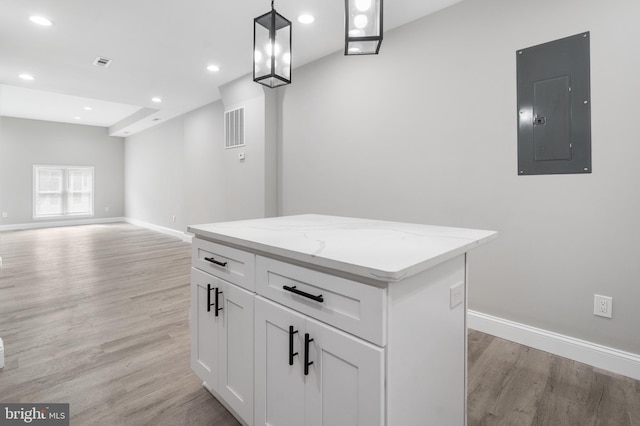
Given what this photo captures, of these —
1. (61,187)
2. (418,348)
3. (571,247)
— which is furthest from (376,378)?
(61,187)

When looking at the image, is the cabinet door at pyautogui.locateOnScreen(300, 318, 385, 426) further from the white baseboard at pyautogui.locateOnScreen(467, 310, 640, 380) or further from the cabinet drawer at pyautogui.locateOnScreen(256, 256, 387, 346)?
the white baseboard at pyautogui.locateOnScreen(467, 310, 640, 380)

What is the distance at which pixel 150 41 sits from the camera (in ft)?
10.8

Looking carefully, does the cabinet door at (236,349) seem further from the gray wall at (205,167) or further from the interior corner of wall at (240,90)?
the interior corner of wall at (240,90)

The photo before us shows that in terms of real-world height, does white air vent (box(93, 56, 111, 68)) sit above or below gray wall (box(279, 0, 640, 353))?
above

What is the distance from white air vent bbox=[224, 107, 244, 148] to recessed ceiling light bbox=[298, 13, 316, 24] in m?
1.81

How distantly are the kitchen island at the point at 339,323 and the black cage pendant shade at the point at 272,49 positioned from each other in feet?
2.59

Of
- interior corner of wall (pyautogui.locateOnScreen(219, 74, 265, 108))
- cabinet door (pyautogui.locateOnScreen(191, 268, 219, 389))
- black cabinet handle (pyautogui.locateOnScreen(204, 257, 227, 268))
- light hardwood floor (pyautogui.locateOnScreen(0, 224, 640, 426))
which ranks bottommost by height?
light hardwood floor (pyautogui.locateOnScreen(0, 224, 640, 426))

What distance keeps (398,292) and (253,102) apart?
390 cm

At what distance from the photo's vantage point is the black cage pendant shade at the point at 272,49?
1.59 meters

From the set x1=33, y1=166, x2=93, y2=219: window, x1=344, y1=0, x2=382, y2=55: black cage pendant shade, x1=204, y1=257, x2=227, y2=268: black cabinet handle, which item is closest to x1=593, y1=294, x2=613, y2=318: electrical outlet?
x1=344, y1=0, x2=382, y2=55: black cage pendant shade

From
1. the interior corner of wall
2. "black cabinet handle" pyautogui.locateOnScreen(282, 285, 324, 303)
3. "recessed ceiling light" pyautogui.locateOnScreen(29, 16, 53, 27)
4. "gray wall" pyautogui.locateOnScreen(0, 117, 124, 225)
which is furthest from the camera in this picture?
"gray wall" pyautogui.locateOnScreen(0, 117, 124, 225)

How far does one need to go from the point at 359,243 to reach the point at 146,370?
1.66 meters

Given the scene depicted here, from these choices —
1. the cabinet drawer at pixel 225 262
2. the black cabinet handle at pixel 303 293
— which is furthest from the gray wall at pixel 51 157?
the black cabinet handle at pixel 303 293

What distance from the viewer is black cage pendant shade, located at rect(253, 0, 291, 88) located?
5.23 ft
